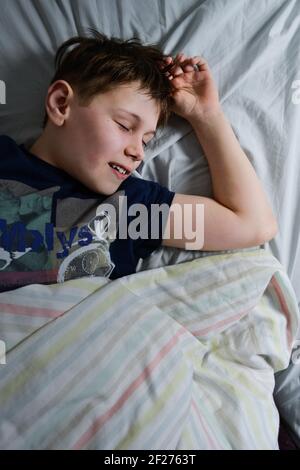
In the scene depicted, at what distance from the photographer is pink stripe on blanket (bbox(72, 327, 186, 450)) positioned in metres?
0.66

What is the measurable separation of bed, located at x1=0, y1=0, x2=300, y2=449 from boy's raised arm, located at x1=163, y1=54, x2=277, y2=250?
0.11ft

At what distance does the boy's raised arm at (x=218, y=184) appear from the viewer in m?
0.86

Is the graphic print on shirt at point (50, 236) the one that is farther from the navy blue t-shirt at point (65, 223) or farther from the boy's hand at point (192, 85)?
the boy's hand at point (192, 85)

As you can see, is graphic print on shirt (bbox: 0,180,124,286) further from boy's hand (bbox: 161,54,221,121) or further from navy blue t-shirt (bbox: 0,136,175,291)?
boy's hand (bbox: 161,54,221,121)

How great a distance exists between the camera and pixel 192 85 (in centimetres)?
92

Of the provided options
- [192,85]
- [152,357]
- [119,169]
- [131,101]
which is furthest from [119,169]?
[152,357]

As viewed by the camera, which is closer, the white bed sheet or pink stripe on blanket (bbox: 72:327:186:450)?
pink stripe on blanket (bbox: 72:327:186:450)

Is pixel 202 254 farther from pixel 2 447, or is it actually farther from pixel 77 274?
pixel 2 447

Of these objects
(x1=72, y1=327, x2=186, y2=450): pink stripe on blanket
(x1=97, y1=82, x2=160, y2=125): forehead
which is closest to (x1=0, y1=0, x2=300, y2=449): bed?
(x1=72, y1=327, x2=186, y2=450): pink stripe on blanket

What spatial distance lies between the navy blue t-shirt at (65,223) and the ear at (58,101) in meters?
0.10

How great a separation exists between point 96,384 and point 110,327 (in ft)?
0.33

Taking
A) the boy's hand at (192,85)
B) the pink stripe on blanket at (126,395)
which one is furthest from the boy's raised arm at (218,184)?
the pink stripe on blanket at (126,395)

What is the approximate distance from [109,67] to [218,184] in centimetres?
32

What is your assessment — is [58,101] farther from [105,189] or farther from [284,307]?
[284,307]
